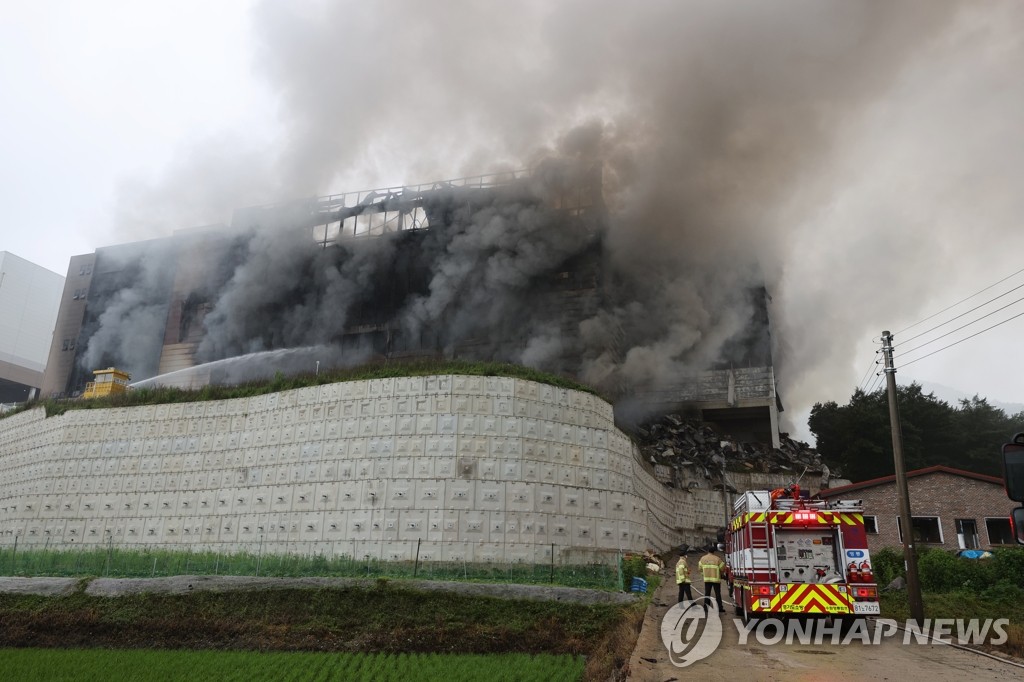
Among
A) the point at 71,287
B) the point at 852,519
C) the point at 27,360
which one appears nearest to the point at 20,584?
the point at 852,519

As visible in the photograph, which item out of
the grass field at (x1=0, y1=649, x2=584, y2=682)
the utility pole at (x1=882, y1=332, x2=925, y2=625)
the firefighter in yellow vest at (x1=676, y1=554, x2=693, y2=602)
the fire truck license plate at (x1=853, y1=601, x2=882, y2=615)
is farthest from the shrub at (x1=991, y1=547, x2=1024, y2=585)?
the grass field at (x1=0, y1=649, x2=584, y2=682)

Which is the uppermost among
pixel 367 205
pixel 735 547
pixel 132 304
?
pixel 367 205

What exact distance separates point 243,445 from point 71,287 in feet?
134

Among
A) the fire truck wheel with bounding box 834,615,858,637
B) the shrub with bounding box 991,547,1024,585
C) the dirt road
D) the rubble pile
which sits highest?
the rubble pile

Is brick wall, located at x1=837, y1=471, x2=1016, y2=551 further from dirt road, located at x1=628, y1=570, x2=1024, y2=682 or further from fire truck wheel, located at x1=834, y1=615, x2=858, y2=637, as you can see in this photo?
dirt road, located at x1=628, y1=570, x2=1024, y2=682

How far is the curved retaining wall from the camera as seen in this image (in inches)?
919

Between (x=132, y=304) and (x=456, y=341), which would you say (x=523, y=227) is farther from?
(x=132, y=304)

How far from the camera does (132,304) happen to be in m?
53.6

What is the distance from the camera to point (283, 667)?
13109 mm

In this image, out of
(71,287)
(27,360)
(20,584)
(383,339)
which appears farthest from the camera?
(27,360)

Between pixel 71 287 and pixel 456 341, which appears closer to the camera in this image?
pixel 456 341

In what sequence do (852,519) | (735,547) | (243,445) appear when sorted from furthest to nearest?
1. (243,445)
2. (735,547)
3. (852,519)

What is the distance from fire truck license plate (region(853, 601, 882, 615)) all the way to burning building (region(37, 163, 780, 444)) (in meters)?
24.7

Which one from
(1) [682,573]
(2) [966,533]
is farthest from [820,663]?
(2) [966,533]
